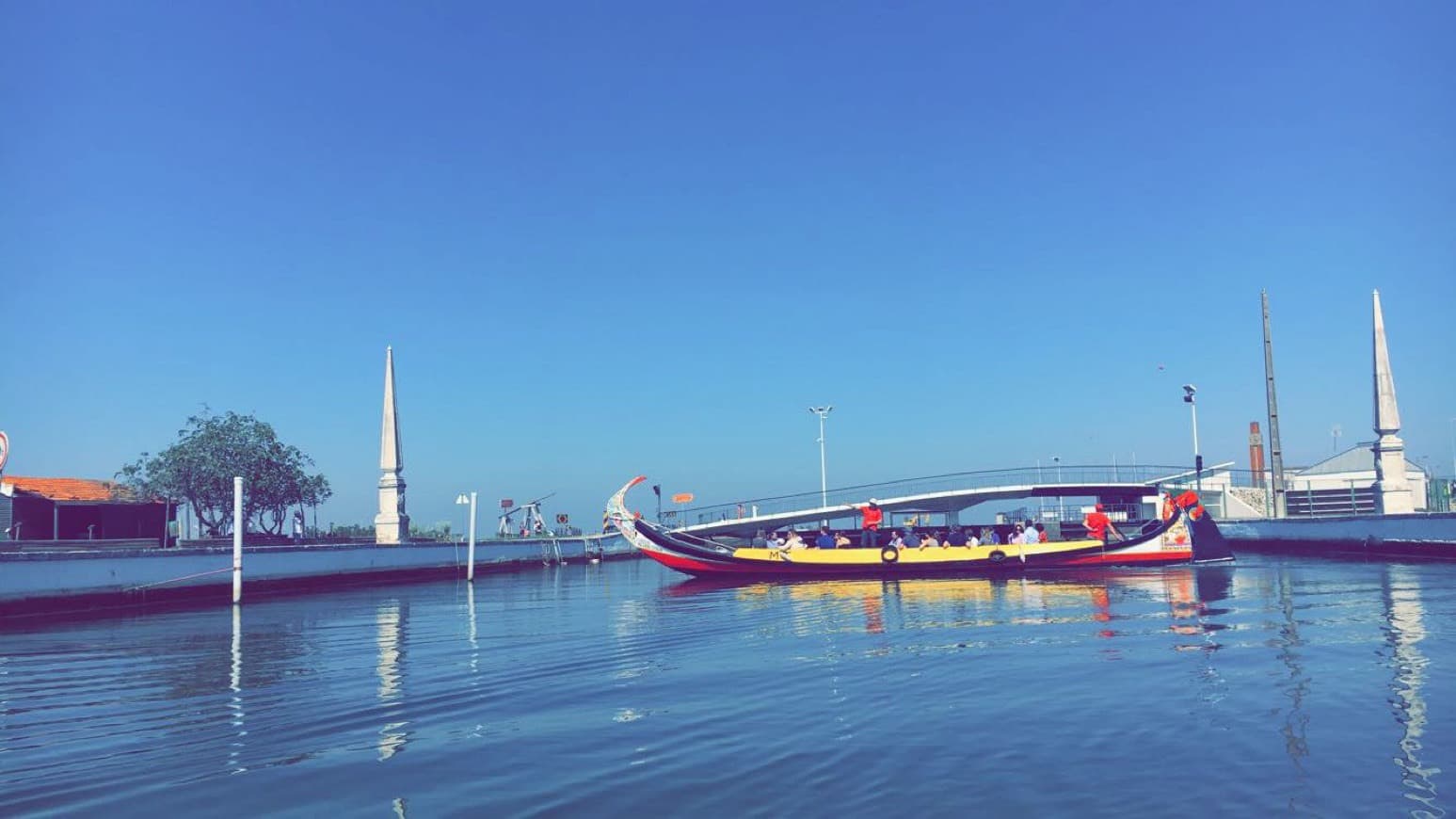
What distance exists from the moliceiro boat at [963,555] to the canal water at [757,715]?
43.8 feet

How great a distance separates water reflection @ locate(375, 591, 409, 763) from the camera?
839 cm

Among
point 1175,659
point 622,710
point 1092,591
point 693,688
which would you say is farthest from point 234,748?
point 1092,591

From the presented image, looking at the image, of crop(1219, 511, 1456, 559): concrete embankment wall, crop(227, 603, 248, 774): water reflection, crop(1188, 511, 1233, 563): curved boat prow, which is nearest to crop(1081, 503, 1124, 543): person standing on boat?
crop(1188, 511, 1233, 563): curved boat prow

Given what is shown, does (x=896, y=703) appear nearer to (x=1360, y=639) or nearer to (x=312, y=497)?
(x=1360, y=639)

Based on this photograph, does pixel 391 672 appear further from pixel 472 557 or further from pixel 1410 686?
pixel 472 557

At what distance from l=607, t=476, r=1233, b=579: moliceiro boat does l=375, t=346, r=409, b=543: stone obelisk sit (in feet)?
30.1

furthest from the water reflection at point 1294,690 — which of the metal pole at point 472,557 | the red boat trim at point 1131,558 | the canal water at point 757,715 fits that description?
the metal pole at point 472,557

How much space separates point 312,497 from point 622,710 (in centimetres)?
4472

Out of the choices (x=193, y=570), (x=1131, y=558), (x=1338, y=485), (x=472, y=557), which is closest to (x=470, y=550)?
(x=472, y=557)

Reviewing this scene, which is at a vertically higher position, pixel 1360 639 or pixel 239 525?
pixel 239 525

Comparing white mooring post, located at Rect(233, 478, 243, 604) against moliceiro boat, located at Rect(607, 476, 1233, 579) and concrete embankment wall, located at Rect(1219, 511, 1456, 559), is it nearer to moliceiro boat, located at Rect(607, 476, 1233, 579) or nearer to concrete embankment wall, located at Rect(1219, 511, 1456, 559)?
moliceiro boat, located at Rect(607, 476, 1233, 579)

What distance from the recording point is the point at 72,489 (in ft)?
129

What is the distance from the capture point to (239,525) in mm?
23656

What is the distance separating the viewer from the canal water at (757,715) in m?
6.73
